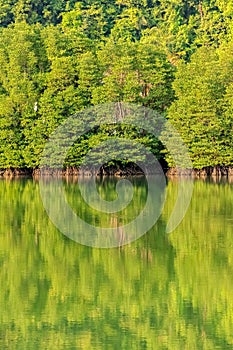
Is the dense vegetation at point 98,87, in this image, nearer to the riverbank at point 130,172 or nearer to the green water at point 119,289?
the riverbank at point 130,172

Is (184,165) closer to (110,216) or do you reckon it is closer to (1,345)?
(110,216)

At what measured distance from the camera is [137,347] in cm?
838

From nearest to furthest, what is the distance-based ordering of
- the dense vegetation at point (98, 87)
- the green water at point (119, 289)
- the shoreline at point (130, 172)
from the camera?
the green water at point (119, 289) < the dense vegetation at point (98, 87) < the shoreline at point (130, 172)

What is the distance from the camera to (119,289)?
429 inches

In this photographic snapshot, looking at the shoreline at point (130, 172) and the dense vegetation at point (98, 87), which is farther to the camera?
the shoreline at point (130, 172)

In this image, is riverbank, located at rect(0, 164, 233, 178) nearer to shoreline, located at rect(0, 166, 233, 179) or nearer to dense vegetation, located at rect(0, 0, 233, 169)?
Answer: shoreline, located at rect(0, 166, 233, 179)

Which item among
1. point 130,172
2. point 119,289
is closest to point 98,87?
point 130,172

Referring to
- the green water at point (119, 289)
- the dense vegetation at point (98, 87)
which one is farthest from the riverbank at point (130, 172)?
the green water at point (119, 289)

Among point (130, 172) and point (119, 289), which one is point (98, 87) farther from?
point (119, 289)

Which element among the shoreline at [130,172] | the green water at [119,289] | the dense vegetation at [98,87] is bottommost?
the green water at [119,289]

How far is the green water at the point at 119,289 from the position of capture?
8805 mm

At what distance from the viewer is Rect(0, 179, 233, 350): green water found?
28.9 ft

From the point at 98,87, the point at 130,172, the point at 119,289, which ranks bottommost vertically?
the point at 119,289

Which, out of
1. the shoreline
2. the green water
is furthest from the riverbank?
the green water
